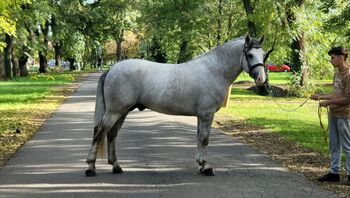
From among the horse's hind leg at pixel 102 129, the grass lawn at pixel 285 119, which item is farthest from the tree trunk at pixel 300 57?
the horse's hind leg at pixel 102 129

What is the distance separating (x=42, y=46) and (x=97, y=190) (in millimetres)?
45531

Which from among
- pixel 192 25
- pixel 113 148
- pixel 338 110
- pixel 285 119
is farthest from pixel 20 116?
pixel 192 25

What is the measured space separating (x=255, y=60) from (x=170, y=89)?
147 cm

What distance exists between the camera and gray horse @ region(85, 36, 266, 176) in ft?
26.7

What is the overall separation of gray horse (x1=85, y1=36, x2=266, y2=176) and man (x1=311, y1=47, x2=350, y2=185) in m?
1.14

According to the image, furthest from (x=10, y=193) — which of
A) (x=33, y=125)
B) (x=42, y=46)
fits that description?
(x=42, y=46)

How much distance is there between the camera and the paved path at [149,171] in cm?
707

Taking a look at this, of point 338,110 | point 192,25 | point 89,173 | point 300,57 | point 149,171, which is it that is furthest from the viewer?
point 192,25

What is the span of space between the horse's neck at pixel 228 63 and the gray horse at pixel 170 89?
0.02m

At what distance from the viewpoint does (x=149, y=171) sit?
841cm

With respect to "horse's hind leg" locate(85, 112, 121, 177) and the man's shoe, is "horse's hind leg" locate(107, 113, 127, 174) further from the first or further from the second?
the man's shoe

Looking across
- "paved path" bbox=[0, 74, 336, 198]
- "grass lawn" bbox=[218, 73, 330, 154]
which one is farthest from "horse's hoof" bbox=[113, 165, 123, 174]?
"grass lawn" bbox=[218, 73, 330, 154]

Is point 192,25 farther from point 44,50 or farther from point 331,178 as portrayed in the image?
point 331,178

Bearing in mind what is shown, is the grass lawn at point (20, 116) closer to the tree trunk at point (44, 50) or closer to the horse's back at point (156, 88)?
the horse's back at point (156, 88)
